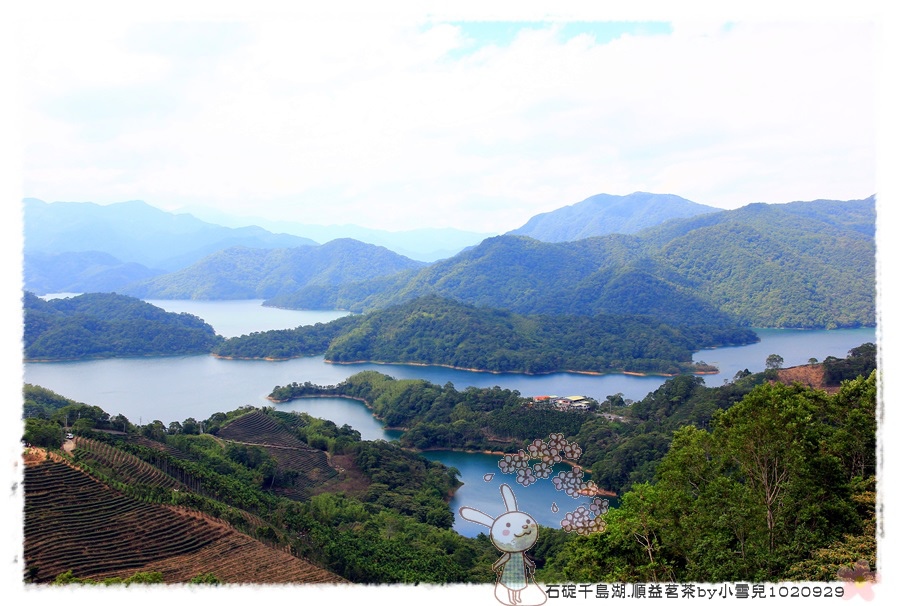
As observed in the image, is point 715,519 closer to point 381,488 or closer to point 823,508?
point 823,508

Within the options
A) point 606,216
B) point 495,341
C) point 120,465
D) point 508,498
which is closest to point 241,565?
point 120,465

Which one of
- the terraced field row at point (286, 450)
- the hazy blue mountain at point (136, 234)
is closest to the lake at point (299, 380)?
the terraced field row at point (286, 450)

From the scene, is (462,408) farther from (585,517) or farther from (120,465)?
(585,517)

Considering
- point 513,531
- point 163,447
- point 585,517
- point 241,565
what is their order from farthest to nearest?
point 163,447
point 241,565
point 585,517
point 513,531

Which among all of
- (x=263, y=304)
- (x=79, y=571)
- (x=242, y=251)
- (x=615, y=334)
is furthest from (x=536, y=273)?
(x=79, y=571)

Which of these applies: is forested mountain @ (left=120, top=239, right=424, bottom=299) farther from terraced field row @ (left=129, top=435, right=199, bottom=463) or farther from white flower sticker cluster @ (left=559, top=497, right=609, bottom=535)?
white flower sticker cluster @ (left=559, top=497, right=609, bottom=535)
